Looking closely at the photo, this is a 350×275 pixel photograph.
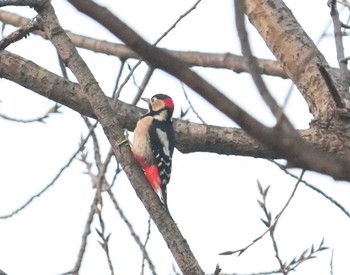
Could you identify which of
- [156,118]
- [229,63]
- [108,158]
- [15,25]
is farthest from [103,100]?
[15,25]

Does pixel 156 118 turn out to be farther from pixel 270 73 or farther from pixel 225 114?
pixel 225 114

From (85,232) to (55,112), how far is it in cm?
129

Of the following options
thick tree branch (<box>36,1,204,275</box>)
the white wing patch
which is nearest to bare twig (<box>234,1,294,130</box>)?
thick tree branch (<box>36,1,204,275</box>)

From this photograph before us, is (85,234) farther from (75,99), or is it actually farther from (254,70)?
(254,70)

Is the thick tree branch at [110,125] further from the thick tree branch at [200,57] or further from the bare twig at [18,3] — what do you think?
the thick tree branch at [200,57]

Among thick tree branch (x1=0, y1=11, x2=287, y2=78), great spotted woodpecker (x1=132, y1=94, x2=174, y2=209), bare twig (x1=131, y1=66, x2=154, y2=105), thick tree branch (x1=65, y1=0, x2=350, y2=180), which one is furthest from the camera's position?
thick tree branch (x1=0, y1=11, x2=287, y2=78)

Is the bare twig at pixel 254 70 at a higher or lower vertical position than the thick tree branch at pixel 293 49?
lower

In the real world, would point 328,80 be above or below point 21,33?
below

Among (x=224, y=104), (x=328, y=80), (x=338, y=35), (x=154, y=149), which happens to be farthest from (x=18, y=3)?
(x=224, y=104)

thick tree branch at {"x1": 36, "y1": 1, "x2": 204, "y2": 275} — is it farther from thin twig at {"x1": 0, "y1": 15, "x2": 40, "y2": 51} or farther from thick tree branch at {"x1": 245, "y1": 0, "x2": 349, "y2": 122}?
thick tree branch at {"x1": 245, "y1": 0, "x2": 349, "y2": 122}

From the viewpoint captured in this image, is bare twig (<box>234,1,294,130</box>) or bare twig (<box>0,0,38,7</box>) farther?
bare twig (<box>0,0,38,7</box>)

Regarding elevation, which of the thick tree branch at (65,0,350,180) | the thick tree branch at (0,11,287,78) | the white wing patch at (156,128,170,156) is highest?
the thick tree branch at (0,11,287,78)

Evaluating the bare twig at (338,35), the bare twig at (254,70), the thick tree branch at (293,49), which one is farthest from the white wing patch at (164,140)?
the bare twig at (254,70)

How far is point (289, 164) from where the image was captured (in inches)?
32.0
